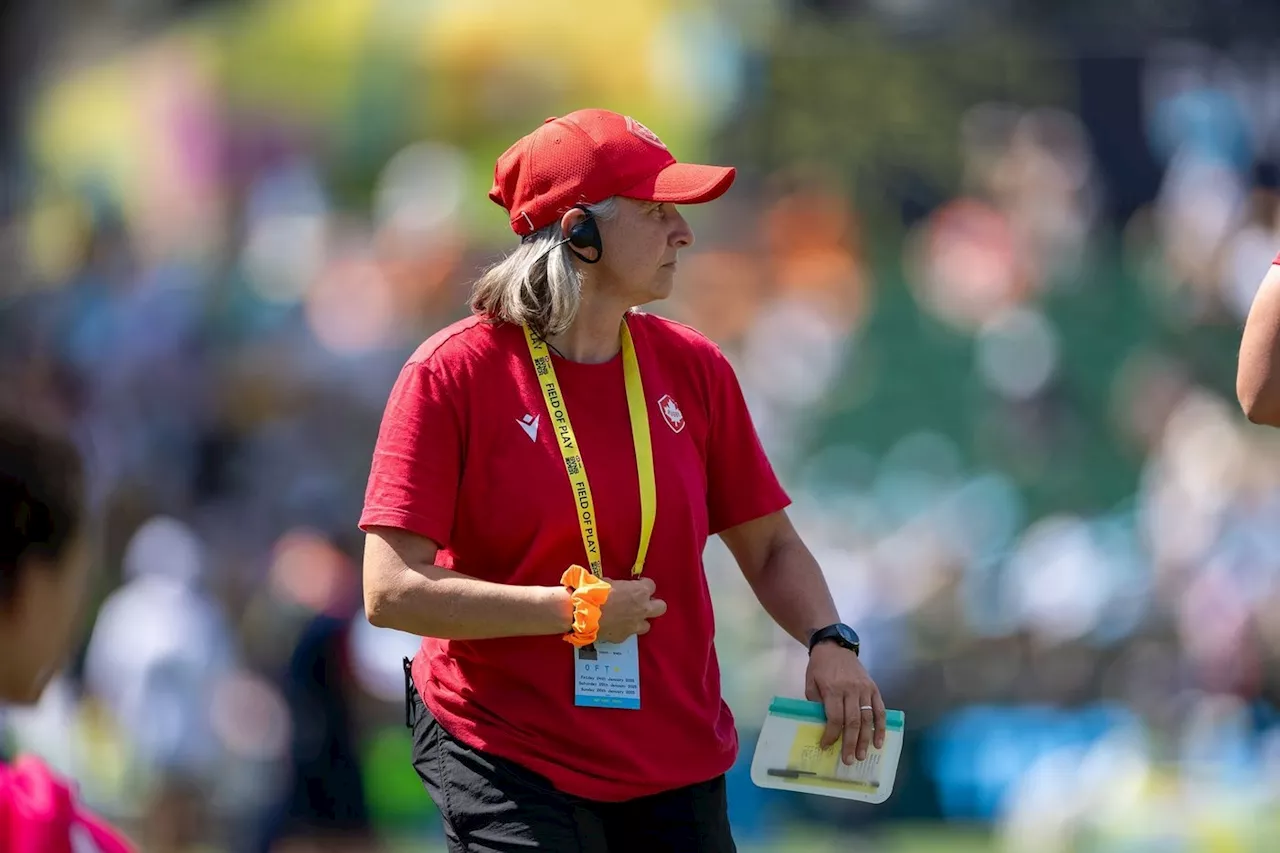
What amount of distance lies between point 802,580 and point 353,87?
875cm

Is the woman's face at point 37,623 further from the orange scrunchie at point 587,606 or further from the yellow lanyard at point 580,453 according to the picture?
the yellow lanyard at point 580,453

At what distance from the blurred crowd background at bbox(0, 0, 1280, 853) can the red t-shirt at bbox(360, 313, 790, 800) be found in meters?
5.37

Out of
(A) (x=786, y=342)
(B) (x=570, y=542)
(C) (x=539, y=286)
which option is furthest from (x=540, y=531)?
(A) (x=786, y=342)

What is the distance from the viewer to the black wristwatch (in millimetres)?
3193

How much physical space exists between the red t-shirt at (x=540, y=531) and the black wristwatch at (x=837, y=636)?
8.0 inches

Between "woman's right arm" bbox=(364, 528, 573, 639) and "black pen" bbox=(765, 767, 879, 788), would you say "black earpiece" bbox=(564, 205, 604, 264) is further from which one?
"black pen" bbox=(765, 767, 879, 788)

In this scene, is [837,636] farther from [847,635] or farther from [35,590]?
[35,590]

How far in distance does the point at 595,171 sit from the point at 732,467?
0.64 metres

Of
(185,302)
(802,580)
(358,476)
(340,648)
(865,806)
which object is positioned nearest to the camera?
(802,580)

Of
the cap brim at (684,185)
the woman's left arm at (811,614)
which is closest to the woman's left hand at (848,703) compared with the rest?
the woman's left arm at (811,614)

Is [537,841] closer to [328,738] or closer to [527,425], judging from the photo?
[527,425]

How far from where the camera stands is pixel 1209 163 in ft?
34.1

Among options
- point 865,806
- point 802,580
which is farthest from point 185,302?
point 802,580

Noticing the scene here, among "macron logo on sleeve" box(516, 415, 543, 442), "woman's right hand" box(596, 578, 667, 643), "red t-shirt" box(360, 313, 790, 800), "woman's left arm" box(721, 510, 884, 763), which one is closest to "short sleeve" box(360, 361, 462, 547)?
"red t-shirt" box(360, 313, 790, 800)
